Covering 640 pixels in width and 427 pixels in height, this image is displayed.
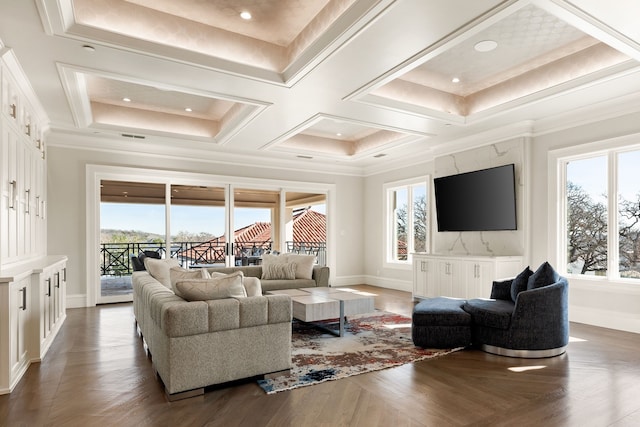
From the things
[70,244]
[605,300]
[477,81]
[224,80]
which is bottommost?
[605,300]

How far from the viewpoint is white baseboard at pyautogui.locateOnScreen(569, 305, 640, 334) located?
15.4 feet

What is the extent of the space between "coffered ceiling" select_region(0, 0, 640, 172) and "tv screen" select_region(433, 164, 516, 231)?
0.77 metres

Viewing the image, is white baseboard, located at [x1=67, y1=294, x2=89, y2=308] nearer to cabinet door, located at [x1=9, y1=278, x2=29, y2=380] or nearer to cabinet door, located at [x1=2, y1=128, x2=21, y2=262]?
cabinet door, located at [x1=2, y1=128, x2=21, y2=262]

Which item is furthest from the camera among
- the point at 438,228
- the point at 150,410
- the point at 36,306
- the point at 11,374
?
the point at 438,228

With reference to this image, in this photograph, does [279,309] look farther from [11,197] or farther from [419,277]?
[419,277]

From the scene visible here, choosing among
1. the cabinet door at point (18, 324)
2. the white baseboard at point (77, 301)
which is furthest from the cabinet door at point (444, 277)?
the white baseboard at point (77, 301)

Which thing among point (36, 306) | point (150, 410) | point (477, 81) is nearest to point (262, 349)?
point (150, 410)

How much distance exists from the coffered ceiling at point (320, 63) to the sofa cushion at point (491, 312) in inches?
99.9

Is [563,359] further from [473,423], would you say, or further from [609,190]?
[609,190]

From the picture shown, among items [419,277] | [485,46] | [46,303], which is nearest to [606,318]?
[419,277]

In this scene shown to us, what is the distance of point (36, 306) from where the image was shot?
375cm

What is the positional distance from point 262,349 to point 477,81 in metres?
4.31

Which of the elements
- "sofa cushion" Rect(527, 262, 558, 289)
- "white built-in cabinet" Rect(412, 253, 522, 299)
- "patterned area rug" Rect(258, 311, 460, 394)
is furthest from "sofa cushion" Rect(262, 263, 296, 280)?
"sofa cushion" Rect(527, 262, 558, 289)

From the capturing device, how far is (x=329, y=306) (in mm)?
4438
